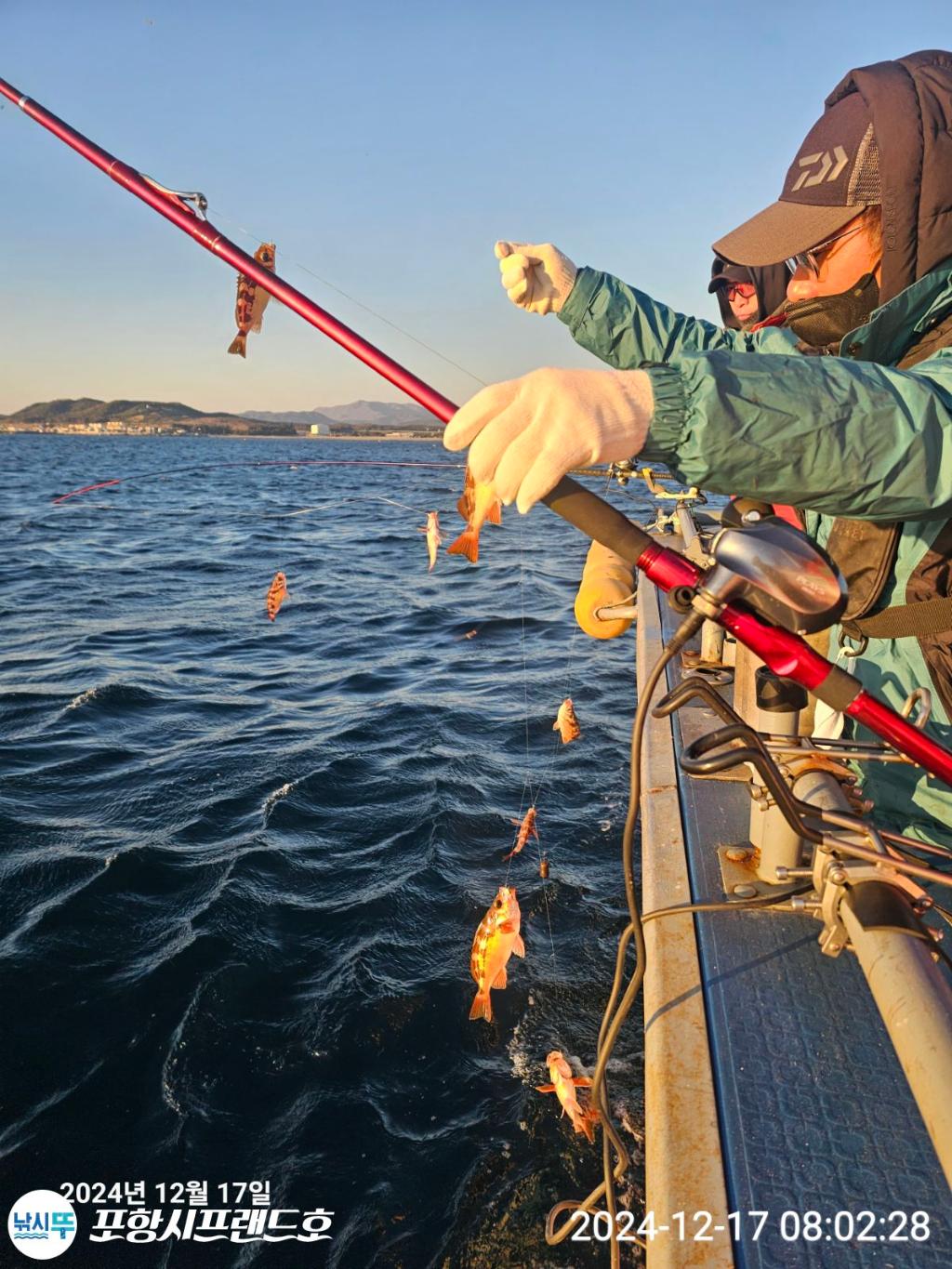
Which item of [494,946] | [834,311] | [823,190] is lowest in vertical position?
A: [494,946]

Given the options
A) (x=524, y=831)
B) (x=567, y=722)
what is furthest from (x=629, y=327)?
(x=567, y=722)

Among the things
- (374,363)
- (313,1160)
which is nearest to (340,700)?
(313,1160)

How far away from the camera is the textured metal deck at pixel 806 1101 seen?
73.9 inches

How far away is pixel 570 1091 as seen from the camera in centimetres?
368

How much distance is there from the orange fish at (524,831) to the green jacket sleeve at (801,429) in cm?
441

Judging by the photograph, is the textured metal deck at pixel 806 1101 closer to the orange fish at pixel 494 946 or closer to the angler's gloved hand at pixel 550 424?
the orange fish at pixel 494 946

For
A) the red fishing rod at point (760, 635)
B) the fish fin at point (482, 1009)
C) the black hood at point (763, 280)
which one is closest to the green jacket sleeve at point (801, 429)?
the red fishing rod at point (760, 635)

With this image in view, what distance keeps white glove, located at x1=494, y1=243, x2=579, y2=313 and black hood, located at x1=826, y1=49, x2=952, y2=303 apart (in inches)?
53.5

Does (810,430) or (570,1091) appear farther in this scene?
(570,1091)

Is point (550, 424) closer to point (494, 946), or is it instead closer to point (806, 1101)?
point (806, 1101)

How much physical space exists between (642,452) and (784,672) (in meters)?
0.68
